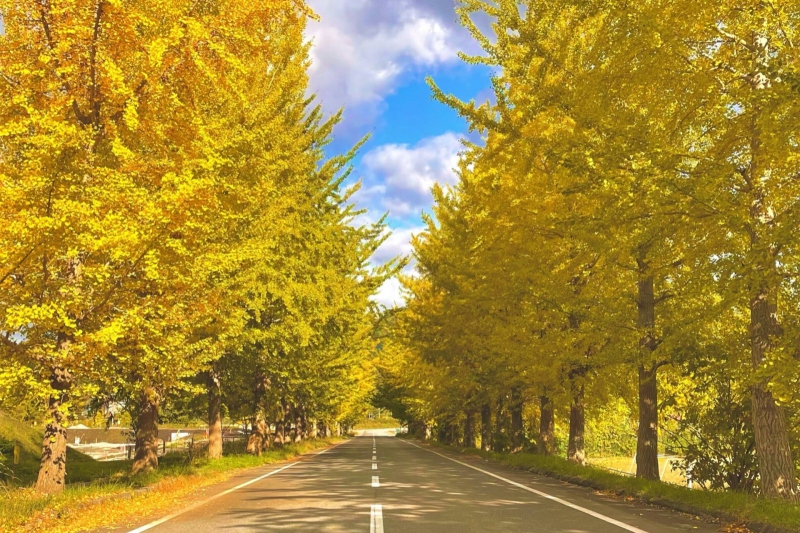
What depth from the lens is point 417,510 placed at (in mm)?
8383

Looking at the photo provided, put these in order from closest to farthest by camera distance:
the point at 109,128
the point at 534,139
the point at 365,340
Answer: the point at 109,128
the point at 534,139
the point at 365,340

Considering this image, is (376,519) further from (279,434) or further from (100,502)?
(279,434)

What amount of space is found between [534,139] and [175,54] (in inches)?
256

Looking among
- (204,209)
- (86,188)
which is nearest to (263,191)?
(204,209)

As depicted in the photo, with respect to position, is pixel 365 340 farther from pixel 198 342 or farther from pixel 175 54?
pixel 175 54

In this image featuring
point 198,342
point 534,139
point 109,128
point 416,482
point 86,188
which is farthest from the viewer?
point 416,482

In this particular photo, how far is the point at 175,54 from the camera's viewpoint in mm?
9656

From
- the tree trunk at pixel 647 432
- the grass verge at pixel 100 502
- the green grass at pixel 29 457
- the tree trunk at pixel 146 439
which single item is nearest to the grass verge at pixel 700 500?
the tree trunk at pixel 647 432

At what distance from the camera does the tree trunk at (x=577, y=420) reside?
15.4m

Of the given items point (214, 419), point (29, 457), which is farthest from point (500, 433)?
point (29, 457)

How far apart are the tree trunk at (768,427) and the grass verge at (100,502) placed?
29.7 feet

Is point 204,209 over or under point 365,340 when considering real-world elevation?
over

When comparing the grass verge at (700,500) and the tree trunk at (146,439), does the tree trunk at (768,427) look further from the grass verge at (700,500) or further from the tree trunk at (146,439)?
the tree trunk at (146,439)

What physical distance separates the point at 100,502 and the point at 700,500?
374 inches
